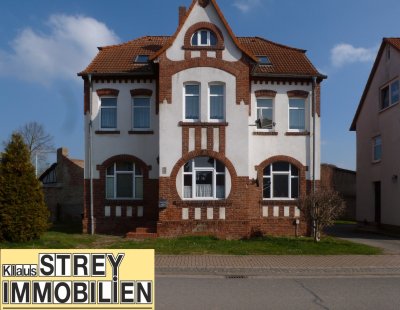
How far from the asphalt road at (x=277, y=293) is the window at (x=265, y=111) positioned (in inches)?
395

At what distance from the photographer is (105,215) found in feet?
67.0

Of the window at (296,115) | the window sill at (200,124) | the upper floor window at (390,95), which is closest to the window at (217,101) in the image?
the window sill at (200,124)

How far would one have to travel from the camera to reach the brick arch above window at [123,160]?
20414 mm

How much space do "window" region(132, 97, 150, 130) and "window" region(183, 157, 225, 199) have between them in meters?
3.41

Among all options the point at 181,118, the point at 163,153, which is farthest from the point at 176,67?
the point at 163,153

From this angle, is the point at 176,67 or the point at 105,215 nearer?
the point at 176,67

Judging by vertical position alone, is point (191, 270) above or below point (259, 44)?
below

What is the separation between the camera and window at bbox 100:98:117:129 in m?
20.7

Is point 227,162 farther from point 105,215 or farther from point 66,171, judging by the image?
point 66,171

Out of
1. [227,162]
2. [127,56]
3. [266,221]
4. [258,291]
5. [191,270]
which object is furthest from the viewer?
[127,56]

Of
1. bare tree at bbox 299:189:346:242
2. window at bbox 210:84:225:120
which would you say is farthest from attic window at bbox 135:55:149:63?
bare tree at bbox 299:189:346:242

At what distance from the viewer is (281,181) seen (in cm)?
2025

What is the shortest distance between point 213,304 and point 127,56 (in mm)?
16075

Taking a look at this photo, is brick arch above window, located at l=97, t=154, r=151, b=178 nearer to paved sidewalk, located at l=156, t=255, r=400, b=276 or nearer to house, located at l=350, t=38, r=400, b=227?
paved sidewalk, located at l=156, t=255, r=400, b=276
